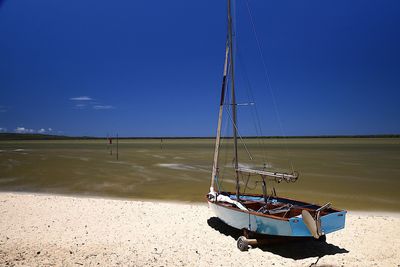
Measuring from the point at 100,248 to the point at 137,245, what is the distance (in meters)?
1.19

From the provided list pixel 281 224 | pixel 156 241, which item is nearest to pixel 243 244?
pixel 281 224

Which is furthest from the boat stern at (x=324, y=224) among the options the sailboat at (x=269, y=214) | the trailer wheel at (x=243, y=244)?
the trailer wheel at (x=243, y=244)

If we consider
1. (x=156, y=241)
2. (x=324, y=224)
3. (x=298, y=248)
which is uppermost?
(x=324, y=224)

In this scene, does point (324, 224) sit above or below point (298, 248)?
above

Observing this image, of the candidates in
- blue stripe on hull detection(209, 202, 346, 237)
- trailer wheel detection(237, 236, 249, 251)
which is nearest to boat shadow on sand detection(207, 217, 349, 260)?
trailer wheel detection(237, 236, 249, 251)

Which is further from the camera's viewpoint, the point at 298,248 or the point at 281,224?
the point at 298,248

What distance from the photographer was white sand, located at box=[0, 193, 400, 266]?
9656 millimetres

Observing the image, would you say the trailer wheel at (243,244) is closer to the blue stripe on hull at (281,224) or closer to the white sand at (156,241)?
the white sand at (156,241)

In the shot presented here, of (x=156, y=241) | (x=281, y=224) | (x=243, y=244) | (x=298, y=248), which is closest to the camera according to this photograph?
(x=281, y=224)

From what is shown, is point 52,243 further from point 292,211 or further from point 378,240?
point 378,240

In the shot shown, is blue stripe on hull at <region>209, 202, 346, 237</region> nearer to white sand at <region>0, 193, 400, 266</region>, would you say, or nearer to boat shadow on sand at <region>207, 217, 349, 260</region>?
boat shadow on sand at <region>207, 217, 349, 260</region>

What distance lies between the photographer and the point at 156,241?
447 inches

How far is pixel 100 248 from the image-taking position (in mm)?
10312

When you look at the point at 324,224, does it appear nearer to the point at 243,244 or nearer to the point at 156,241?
the point at 243,244
